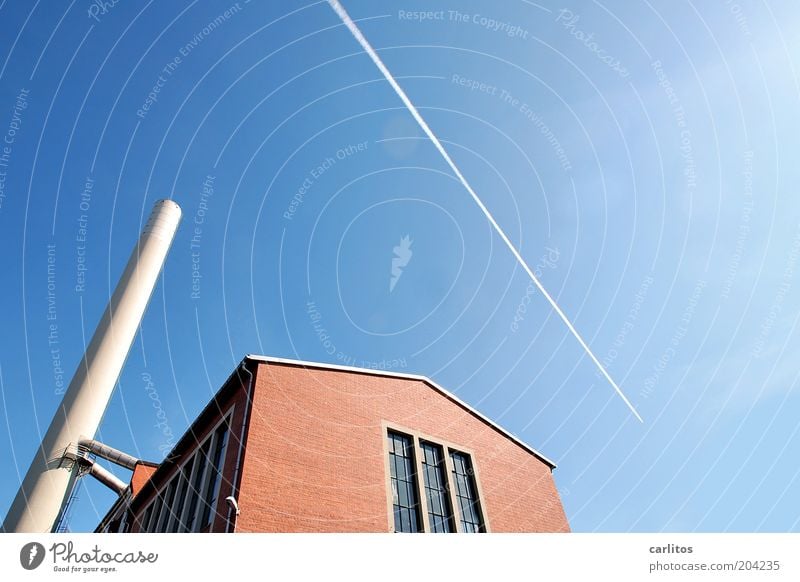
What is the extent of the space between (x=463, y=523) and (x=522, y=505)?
471 cm

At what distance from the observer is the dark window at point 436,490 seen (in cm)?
1970

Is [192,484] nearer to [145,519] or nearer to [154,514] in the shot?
[154,514]

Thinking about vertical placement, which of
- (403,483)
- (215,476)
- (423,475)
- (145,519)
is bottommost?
(145,519)

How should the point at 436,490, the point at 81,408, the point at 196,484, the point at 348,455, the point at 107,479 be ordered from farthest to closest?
the point at 107,479
the point at 81,408
the point at 436,490
the point at 196,484
the point at 348,455

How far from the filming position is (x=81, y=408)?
73.0 ft

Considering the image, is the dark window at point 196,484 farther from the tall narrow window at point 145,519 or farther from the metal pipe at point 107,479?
the metal pipe at point 107,479

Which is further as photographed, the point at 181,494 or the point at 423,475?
the point at 181,494

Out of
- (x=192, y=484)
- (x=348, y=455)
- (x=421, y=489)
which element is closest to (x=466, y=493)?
(x=421, y=489)

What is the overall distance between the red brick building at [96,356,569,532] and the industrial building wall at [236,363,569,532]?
5 cm

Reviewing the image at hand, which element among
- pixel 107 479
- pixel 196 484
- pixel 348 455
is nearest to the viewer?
pixel 348 455

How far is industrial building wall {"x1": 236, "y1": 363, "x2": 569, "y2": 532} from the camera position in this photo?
53.6 feet

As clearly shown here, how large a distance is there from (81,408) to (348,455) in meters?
13.8

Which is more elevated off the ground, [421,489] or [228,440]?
[228,440]
